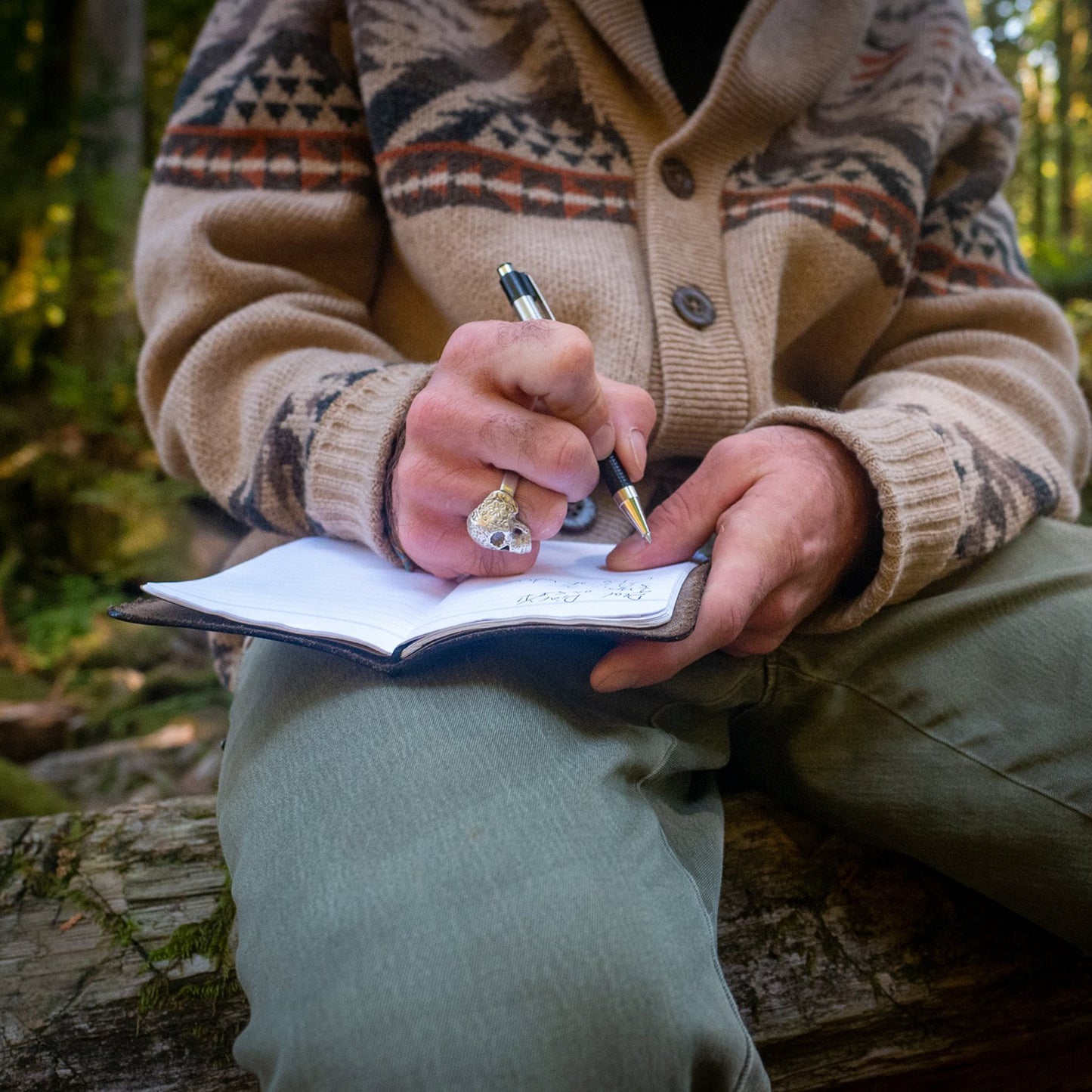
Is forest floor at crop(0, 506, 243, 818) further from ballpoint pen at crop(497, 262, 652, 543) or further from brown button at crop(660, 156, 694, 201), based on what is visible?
brown button at crop(660, 156, 694, 201)

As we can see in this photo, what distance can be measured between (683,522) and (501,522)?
0.75 feet

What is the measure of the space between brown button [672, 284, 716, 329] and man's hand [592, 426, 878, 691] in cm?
21

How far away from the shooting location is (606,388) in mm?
857

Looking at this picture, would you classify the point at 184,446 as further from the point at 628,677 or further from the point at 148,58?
the point at 148,58

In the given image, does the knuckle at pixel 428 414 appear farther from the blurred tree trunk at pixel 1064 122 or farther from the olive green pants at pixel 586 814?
the blurred tree trunk at pixel 1064 122

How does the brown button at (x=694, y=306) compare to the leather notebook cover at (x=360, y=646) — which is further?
the brown button at (x=694, y=306)

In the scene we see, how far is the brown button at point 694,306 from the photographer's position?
103 cm

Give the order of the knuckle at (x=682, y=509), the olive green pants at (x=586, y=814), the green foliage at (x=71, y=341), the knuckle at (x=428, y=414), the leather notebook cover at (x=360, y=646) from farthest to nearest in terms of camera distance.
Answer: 1. the green foliage at (x=71, y=341)
2. the knuckle at (x=682, y=509)
3. the knuckle at (x=428, y=414)
4. the leather notebook cover at (x=360, y=646)
5. the olive green pants at (x=586, y=814)

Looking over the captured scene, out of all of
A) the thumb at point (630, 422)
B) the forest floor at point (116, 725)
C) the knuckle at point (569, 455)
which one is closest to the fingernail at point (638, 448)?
the thumb at point (630, 422)

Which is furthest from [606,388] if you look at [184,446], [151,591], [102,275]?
[102,275]

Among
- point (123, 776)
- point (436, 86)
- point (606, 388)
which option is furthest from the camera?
point (123, 776)

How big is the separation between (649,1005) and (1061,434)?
40.9 inches

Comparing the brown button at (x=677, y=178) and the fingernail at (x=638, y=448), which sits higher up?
the brown button at (x=677, y=178)

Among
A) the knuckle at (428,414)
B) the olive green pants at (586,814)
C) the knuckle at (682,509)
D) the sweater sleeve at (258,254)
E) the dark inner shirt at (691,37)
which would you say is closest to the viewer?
the olive green pants at (586,814)
